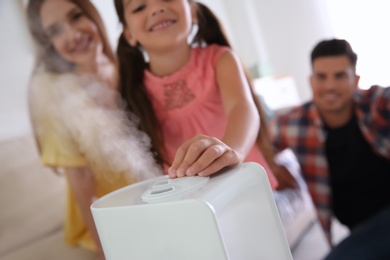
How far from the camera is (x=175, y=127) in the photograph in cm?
42

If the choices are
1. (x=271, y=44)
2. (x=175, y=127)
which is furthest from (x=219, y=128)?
(x=271, y=44)

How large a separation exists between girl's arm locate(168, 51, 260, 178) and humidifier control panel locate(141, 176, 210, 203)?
0.01 meters

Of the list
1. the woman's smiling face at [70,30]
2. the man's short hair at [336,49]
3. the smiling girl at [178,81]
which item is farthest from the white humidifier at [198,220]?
the man's short hair at [336,49]

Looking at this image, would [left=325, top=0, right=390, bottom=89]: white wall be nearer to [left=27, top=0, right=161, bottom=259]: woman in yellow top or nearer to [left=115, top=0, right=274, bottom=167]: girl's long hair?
[left=115, top=0, right=274, bottom=167]: girl's long hair

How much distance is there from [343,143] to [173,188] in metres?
0.70

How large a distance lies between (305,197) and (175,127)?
25.2 inches

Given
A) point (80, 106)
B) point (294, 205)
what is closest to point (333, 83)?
point (294, 205)

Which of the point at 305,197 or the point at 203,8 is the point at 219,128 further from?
the point at 305,197

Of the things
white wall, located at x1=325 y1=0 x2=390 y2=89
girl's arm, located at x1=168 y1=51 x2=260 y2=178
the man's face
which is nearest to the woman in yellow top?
girl's arm, located at x1=168 y1=51 x2=260 y2=178

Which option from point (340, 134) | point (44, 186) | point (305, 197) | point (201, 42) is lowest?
point (305, 197)

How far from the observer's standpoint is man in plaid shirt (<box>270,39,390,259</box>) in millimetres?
764

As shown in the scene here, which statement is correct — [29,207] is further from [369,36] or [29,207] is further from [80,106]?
[369,36]

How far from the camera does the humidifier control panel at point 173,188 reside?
24 centimetres

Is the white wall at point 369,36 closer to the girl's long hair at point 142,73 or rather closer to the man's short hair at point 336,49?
the man's short hair at point 336,49
